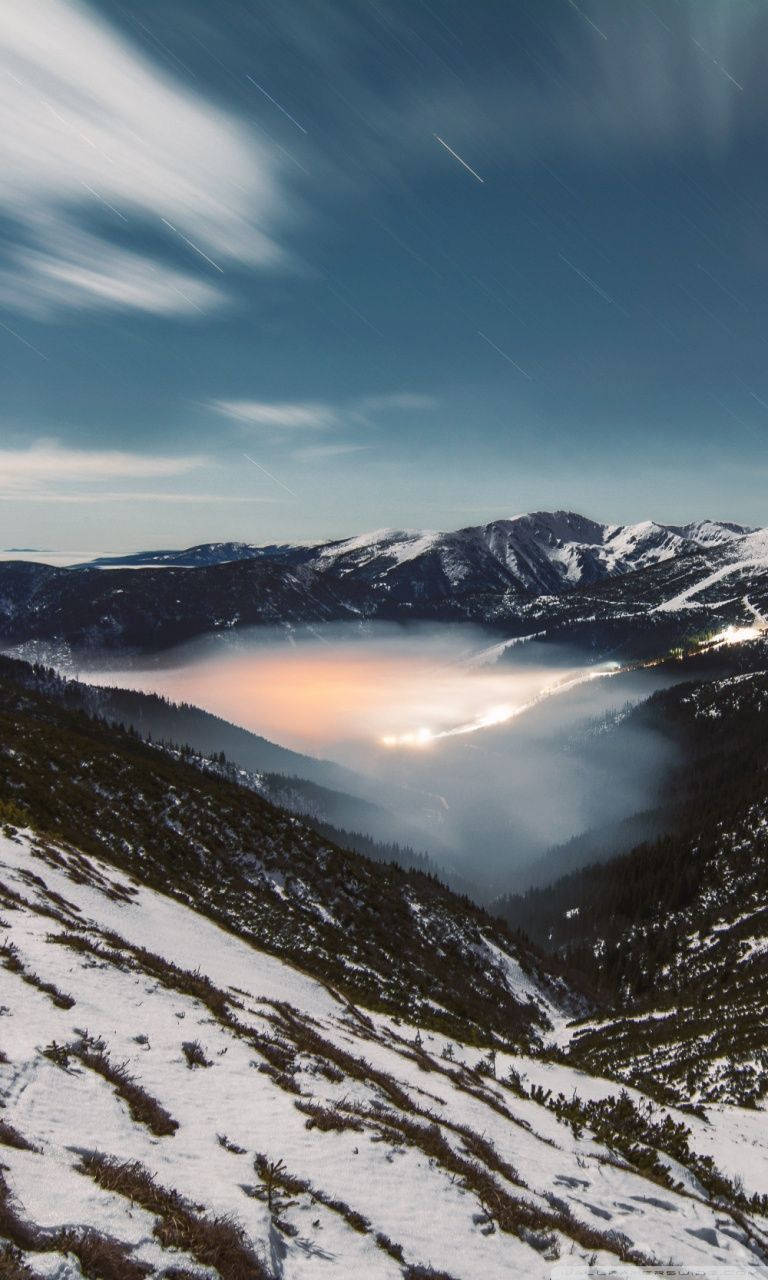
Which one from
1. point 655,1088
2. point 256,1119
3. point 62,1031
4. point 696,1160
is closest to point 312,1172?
point 256,1119

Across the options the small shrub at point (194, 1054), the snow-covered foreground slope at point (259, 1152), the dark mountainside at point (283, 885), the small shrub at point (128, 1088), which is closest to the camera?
the snow-covered foreground slope at point (259, 1152)

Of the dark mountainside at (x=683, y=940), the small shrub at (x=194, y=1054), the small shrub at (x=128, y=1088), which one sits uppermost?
the small shrub at (x=128, y=1088)

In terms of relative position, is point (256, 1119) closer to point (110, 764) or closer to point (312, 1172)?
point (312, 1172)

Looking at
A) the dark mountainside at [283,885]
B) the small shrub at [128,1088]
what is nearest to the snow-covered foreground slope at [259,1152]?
the small shrub at [128,1088]

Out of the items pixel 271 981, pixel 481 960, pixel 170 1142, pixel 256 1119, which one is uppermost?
pixel 170 1142

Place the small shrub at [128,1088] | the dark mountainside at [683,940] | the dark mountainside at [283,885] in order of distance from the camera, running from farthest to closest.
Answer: the dark mountainside at [283,885] → the dark mountainside at [683,940] → the small shrub at [128,1088]

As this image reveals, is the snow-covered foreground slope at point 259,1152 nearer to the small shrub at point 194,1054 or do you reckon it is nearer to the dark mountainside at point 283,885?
the small shrub at point 194,1054

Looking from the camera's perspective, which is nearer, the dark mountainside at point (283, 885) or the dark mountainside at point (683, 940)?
the dark mountainside at point (683, 940)

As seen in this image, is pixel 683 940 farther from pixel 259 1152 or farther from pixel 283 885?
pixel 259 1152
